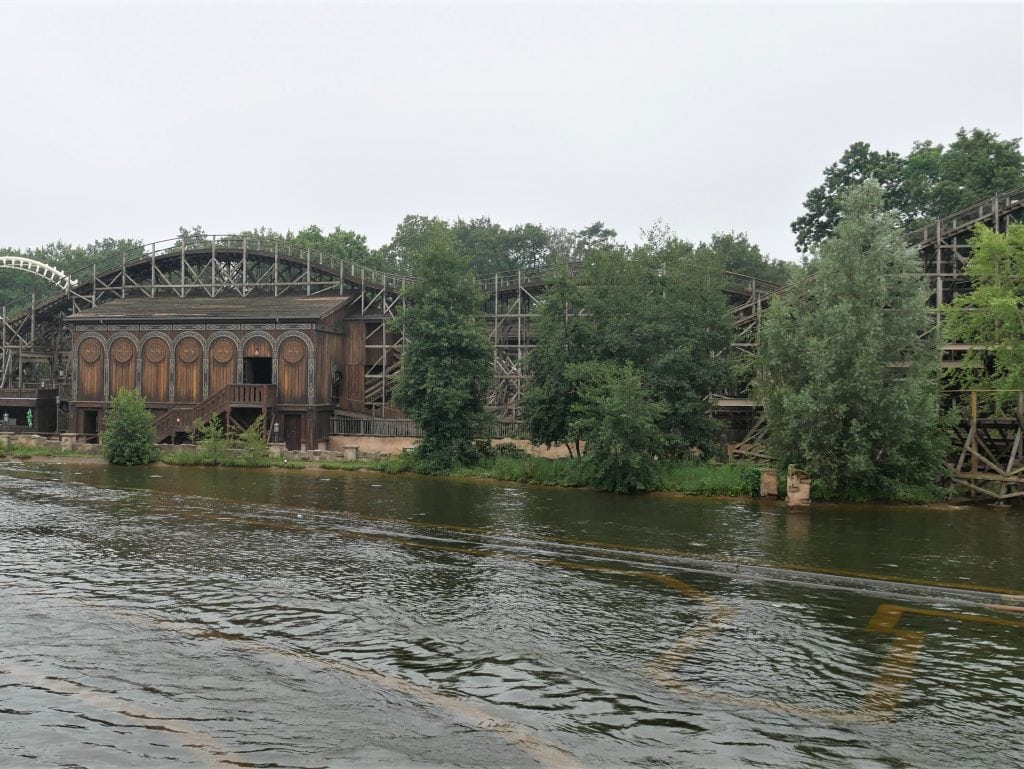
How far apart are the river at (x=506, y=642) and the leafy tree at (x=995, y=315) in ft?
23.8

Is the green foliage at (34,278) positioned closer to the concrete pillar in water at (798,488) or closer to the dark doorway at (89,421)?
the dark doorway at (89,421)

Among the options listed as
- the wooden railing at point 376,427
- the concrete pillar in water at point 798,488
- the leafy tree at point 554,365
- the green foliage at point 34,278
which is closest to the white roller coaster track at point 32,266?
the green foliage at point 34,278

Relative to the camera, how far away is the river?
394 inches

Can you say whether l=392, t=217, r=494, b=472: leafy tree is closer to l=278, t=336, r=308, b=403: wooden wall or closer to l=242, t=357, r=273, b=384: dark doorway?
l=278, t=336, r=308, b=403: wooden wall

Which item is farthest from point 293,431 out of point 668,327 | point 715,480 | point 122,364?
point 715,480

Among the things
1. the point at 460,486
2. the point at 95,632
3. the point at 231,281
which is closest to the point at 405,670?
the point at 95,632

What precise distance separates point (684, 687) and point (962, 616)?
6589 millimetres

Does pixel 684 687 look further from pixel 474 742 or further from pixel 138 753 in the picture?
pixel 138 753

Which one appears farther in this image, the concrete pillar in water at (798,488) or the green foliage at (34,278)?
the green foliage at (34,278)

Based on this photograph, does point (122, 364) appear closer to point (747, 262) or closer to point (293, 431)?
point (293, 431)

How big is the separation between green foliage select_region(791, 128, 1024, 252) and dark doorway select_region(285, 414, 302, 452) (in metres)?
30.6

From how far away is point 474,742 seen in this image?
996 cm

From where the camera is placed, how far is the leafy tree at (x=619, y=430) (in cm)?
3128

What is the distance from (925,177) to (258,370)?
44047mm
